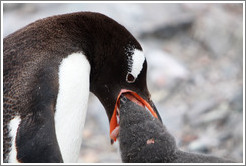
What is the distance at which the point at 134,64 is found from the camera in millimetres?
2314

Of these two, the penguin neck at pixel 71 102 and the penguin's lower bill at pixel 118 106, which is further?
the penguin's lower bill at pixel 118 106

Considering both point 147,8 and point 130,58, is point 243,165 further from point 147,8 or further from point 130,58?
point 147,8

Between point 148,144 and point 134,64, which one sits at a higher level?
point 134,64

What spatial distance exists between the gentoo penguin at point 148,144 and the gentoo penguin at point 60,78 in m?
0.22

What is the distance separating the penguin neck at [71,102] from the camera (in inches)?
77.2

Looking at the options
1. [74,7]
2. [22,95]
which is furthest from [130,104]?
[74,7]

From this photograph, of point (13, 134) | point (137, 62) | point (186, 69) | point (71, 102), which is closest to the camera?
point (13, 134)

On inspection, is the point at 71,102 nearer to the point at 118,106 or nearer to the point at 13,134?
the point at 13,134

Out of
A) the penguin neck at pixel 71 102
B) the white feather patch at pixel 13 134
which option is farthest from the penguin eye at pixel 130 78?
the white feather patch at pixel 13 134

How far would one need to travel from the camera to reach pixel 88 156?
3863 millimetres

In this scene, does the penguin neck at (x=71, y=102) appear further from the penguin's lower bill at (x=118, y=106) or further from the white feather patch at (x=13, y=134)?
the penguin's lower bill at (x=118, y=106)

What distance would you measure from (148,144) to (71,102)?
36 centimetres

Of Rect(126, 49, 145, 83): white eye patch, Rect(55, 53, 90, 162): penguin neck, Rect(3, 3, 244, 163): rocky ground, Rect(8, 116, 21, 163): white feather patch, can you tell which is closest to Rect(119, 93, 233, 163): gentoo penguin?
Rect(55, 53, 90, 162): penguin neck

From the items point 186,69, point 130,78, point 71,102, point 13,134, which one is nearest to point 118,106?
point 130,78
